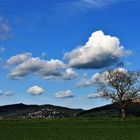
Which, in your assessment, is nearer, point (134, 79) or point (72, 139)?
point (72, 139)

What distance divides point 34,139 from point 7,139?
288 cm

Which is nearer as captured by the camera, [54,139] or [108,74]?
[54,139]

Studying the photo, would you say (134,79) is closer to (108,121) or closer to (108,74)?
(108,74)

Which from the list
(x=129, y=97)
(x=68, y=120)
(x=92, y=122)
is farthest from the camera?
(x=129, y=97)

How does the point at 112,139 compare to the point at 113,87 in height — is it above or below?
below

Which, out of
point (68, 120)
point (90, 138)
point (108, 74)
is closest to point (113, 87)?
point (108, 74)

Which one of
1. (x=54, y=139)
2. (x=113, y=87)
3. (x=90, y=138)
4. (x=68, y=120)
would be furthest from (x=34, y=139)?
(x=113, y=87)

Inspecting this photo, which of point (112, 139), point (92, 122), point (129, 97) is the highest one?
point (129, 97)

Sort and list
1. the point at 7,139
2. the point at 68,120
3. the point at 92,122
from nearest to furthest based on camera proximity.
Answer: the point at 7,139, the point at 92,122, the point at 68,120

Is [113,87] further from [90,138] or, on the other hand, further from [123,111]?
[90,138]

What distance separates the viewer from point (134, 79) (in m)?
153

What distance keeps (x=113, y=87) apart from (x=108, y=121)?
43.4 meters

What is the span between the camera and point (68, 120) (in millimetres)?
116125

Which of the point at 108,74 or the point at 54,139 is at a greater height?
the point at 108,74
